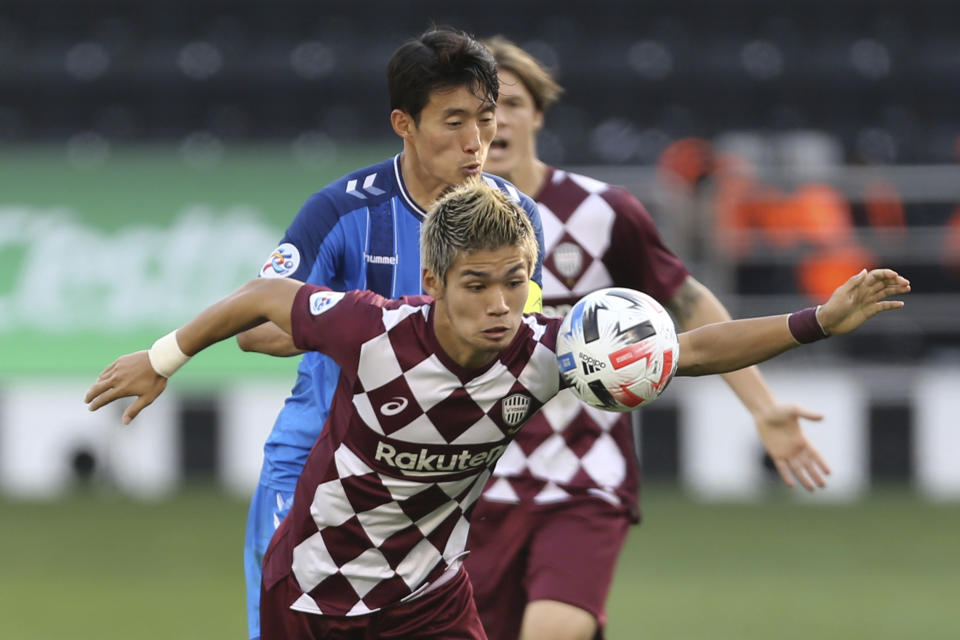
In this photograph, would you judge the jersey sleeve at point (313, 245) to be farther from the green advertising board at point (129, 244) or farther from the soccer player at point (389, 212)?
the green advertising board at point (129, 244)

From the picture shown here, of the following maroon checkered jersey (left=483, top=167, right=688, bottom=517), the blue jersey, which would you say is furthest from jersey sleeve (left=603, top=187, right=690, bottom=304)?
the blue jersey

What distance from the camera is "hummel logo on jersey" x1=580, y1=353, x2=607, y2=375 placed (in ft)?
12.3

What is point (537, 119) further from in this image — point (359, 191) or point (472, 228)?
point (472, 228)

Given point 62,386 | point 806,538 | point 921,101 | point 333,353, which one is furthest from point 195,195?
point 333,353

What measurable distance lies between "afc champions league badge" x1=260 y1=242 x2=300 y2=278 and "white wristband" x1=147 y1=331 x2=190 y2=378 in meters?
0.32

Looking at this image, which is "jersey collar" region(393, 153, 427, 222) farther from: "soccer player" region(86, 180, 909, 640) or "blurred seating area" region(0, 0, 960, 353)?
"blurred seating area" region(0, 0, 960, 353)

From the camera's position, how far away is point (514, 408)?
3891mm

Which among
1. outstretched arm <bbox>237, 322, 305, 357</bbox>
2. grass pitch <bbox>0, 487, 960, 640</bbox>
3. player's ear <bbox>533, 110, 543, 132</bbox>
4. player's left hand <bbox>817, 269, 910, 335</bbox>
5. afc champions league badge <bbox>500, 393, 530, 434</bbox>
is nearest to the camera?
player's left hand <bbox>817, 269, 910, 335</bbox>

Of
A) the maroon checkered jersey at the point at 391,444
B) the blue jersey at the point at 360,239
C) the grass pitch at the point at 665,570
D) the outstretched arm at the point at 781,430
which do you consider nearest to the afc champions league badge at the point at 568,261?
the outstretched arm at the point at 781,430

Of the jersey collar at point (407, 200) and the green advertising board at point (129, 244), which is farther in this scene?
the green advertising board at point (129, 244)

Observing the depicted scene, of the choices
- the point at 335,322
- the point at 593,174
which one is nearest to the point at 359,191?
the point at 335,322

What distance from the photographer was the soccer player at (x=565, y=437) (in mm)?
5199

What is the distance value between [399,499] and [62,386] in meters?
7.58

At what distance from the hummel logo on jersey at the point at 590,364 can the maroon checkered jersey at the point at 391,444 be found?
131mm
